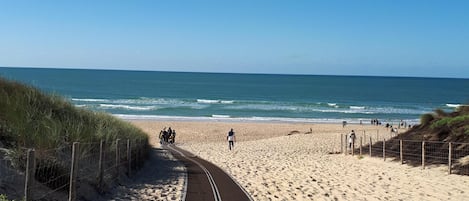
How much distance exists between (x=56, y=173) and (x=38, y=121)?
173cm

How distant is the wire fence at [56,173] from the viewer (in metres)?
7.61

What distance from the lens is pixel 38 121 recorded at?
33.1 ft

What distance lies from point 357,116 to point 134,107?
101ft

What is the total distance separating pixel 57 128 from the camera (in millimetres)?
10289

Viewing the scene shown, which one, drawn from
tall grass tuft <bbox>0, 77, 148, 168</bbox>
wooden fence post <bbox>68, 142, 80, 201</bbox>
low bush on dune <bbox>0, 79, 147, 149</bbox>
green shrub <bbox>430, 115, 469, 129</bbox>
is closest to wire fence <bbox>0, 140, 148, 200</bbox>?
wooden fence post <bbox>68, 142, 80, 201</bbox>

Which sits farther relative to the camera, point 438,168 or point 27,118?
point 438,168

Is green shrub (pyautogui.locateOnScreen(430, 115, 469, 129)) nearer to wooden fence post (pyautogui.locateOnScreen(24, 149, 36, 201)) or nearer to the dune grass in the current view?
the dune grass

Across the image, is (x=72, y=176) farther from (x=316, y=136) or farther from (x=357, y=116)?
(x=357, y=116)

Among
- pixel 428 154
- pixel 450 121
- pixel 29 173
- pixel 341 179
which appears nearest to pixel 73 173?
pixel 29 173

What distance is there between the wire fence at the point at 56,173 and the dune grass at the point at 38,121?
0.30m

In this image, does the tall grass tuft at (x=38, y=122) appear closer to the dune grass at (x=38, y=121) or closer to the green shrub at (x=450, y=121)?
the dune grass at (x=38, y=121)

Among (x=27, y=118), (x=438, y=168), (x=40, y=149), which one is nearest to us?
(x=40, y=149)

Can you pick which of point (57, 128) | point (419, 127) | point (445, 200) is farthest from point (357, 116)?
point (57, 128)

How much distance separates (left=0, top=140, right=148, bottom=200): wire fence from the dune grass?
0.30 meters
